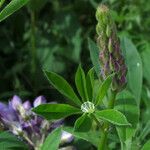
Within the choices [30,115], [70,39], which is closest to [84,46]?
[70,39]

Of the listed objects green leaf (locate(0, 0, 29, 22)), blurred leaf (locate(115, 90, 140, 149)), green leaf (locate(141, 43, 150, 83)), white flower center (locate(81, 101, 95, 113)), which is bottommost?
green leaf (locate(141, 43, 150, 83))

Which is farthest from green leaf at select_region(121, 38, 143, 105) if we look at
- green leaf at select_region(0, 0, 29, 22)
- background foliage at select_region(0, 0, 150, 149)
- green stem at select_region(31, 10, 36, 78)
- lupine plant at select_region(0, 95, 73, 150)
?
green stem at select_region(31, 10, 36, 78)

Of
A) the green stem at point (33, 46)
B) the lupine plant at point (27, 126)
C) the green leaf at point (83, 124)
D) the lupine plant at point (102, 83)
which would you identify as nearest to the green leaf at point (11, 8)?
the lupine plant at point (102, 83)

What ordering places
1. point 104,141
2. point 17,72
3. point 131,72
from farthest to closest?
point 17,72, point 131,72, point 104,141

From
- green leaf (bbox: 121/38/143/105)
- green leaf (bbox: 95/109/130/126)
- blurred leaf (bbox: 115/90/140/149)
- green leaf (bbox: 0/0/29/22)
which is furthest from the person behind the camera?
green leaf (bbox: 121/38/143/105)

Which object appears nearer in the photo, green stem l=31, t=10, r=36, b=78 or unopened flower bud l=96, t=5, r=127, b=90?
unopened flower bud l=96, t=5, r=127, b=90

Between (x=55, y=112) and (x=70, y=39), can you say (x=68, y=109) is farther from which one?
(x=70, y=39)

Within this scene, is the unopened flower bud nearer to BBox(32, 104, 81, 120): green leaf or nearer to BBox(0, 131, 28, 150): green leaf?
BBox(32, 104, 81, 120): green leaf
